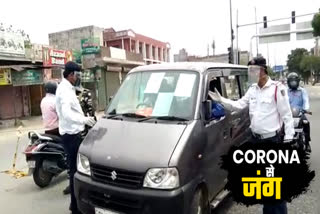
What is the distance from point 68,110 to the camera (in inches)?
189

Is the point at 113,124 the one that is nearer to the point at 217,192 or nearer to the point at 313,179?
the point at 217,192

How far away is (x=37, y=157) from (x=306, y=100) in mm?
5369

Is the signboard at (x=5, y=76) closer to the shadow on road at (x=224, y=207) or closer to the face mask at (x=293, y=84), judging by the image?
the face mask at (x=293, y=84)

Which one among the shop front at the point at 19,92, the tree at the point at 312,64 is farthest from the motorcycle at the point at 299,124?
the tree at the point at 312,64

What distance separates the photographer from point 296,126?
7301mm

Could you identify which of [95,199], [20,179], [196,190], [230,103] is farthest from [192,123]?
[20,179]

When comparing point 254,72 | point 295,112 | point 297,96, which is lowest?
point 295,112

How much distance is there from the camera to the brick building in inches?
1688

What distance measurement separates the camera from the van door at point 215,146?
13.7 feet

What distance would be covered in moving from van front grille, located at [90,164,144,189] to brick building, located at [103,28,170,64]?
39.6 metres

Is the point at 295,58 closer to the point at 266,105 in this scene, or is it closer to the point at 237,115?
the point at 237,115

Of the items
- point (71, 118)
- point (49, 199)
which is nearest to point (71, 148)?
point (71, 118)

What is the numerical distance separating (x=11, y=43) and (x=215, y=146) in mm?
16944

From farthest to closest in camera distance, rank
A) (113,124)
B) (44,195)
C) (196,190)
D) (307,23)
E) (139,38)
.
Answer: (139,38) < (307,23) < (44,195) < (113,124) < (196,190)
